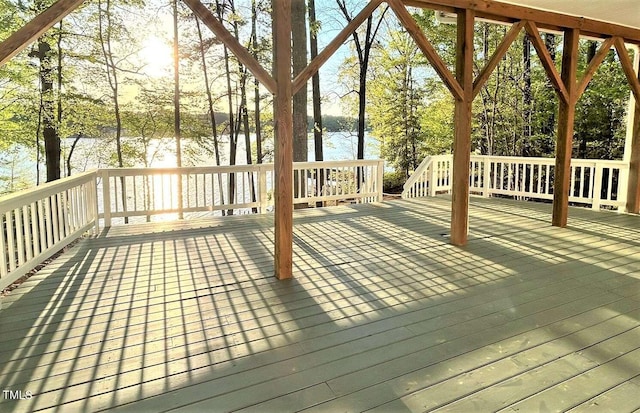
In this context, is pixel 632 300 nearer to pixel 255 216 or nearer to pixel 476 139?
pixel 255 216

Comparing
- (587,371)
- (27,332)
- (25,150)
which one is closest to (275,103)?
(27,332)

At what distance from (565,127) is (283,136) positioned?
13.8 ft

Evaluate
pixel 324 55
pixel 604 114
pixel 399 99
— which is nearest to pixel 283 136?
pixel 324 55

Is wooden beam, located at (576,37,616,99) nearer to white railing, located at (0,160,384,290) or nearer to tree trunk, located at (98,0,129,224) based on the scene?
white railing, located at (0,160,384,290)

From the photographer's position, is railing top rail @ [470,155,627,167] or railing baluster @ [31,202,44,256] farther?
railing top rail @ [470,155,627,167]

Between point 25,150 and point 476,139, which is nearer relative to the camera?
point 25,150

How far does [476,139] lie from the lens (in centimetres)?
1327

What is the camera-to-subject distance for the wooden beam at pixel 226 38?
123 inches

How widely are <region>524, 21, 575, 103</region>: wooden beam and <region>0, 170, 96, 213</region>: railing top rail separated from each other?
5786 mm

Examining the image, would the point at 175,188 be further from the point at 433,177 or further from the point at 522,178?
the point at 522,178

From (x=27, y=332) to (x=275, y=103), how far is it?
252 cm

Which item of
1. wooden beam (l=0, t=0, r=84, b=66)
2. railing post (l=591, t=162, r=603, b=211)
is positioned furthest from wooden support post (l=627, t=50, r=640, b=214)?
wooden beam (l=0, t=0, r=84, b=66)

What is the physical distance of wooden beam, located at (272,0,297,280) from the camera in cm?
338

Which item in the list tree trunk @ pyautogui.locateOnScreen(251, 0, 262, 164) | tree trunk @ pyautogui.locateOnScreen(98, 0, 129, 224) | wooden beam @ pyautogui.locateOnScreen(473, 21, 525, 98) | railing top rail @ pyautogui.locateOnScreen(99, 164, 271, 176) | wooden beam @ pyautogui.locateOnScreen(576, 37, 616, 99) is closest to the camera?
wooden beam @ pyautogui.locateOnScreen(473, 21, 525, 98)
